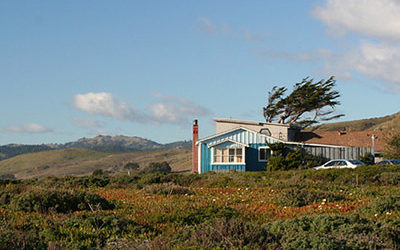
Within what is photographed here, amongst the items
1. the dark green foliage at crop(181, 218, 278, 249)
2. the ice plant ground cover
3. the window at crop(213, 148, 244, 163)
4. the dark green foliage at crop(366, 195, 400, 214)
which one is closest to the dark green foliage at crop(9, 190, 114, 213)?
the ice plant ground cover

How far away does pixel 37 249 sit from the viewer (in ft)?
25.2

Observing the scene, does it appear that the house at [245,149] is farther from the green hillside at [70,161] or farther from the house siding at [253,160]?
the green hillside at [70,161]

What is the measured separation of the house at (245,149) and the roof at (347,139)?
4.36 ft

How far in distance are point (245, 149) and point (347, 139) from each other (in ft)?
30.8

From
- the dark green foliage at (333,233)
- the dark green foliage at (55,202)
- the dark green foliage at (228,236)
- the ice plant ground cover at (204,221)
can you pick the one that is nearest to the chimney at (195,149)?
the ice plant ground cover at (204,221)

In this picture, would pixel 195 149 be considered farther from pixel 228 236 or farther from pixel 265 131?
pixel 228 236

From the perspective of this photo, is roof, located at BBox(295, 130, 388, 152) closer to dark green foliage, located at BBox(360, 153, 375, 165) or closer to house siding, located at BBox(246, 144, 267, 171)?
dark green foliage, located at BBox(360, 153, 375, 165)

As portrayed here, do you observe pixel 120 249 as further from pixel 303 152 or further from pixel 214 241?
pixel 303 152

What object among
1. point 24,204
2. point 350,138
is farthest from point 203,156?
point 24,204

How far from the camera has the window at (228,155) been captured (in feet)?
136

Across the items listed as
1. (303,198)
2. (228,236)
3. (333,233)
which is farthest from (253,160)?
(228,236)

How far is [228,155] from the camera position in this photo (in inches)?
1655

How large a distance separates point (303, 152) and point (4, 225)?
33.2 meters

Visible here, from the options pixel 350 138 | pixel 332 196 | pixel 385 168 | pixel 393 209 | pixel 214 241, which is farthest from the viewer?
pixel 350 138
